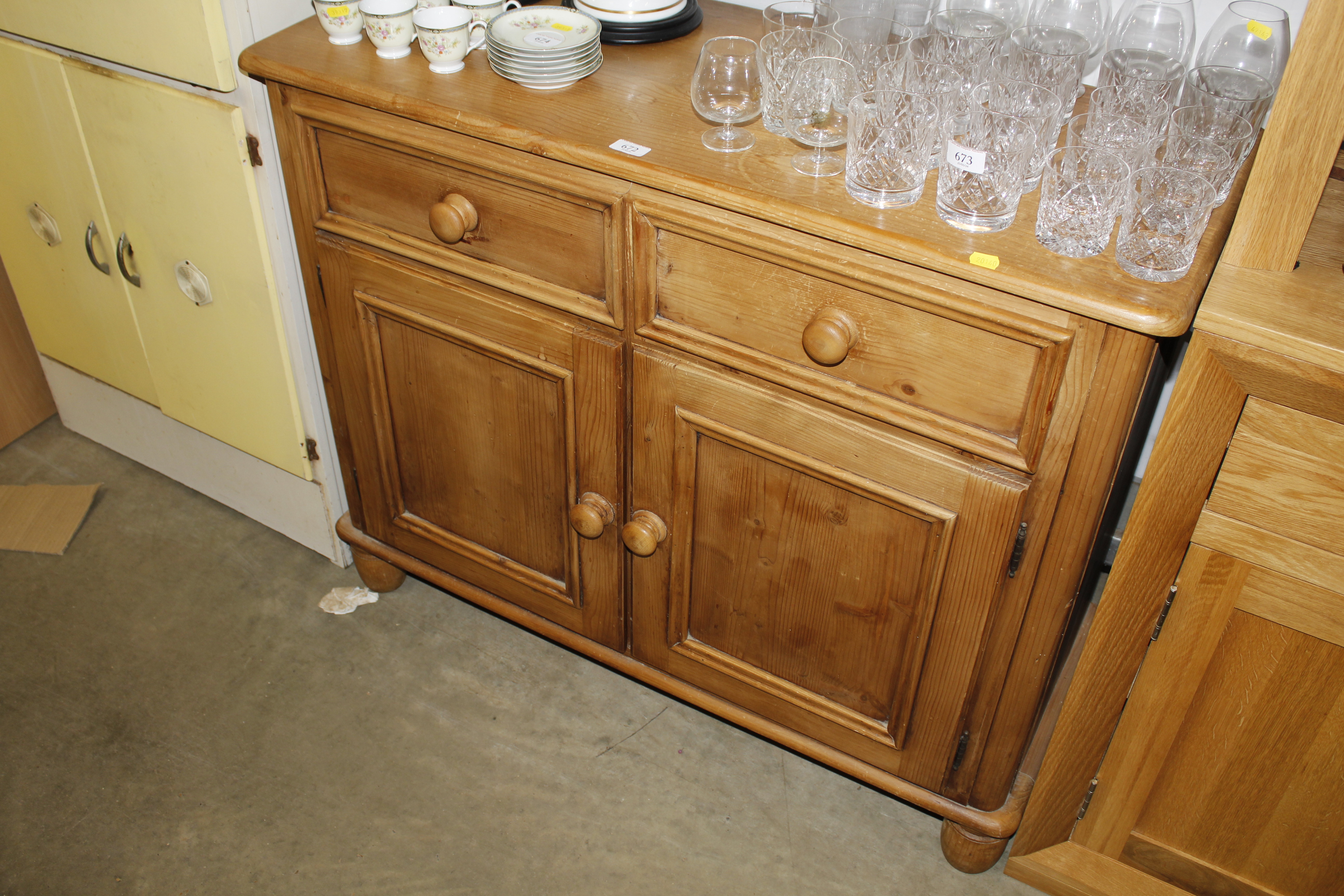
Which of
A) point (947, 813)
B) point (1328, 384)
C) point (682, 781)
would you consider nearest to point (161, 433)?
point (682, 781)

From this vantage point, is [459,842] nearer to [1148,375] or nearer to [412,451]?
[412,451]

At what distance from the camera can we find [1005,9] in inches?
51.6

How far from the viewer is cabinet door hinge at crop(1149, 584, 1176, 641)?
1149 millimetres

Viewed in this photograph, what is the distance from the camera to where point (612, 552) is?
151 centimetres

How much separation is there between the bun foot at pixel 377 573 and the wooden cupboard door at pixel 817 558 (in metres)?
0.54

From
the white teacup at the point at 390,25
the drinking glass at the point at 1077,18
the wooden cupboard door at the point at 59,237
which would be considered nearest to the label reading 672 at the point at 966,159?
the drinking glass at the point at 1077,18

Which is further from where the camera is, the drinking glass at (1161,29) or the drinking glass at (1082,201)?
the drinking glass at (1161,29)

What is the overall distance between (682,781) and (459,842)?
1.10ft

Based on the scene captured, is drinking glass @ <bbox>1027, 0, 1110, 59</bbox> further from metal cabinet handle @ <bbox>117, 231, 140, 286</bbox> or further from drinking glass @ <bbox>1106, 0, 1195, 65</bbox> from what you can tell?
metal cabinet handle @ <bbox>117, 231, 140, 286</bbox>

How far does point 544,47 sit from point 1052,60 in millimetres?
582

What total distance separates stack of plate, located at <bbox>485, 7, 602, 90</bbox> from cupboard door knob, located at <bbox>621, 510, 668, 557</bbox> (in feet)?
1.79

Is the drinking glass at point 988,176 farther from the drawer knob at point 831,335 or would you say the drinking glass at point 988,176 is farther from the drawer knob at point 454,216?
the drawer knob at point 454,216

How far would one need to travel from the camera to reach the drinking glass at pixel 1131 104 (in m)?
1.16

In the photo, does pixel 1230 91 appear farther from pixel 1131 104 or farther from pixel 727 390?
pixel 727 390
